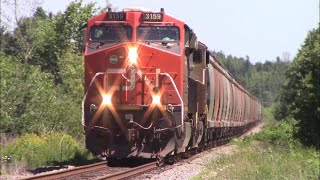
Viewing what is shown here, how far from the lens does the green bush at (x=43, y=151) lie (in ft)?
57.9

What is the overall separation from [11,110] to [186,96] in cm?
1335

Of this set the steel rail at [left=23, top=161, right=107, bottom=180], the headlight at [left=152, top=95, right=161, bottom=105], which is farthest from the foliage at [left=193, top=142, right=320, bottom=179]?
the steel rail at [left=23, top=161, right=107, bottom=180]

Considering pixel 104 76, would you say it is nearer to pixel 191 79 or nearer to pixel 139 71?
pixel 139 71

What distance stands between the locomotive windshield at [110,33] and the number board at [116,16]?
213mm

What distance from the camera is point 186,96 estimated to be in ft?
50.0

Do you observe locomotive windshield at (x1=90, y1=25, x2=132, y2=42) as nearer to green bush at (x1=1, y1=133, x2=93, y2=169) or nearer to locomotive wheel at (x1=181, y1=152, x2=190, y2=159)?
green bush at (x1=1, y1=133, x2=93, y2=169)

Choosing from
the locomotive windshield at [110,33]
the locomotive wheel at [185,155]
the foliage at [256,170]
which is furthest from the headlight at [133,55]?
the locomotive wheel at [185,155]

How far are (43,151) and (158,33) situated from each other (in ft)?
20.8

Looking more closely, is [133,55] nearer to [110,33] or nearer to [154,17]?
[110,33]

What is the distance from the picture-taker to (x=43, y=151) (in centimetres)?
1856

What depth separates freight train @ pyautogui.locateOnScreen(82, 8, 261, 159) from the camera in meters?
14.1

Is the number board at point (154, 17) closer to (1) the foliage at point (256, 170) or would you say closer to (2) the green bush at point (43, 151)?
(1) the foliage at point (256, 170)

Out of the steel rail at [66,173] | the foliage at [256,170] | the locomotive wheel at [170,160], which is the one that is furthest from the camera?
the locomotive wheel at [170,160]

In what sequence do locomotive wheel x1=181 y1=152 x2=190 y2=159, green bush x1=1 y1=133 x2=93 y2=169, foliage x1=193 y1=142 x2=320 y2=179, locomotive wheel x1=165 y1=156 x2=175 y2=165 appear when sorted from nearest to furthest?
1. foliage x1=193 y1=142 x2=320 y2=179
2. locomotive wheel x1=165 y1=156 x2=175 y2=165
3. green bush x1=1 y1=133 x2=93 y2=169
4. locomotive wheel x1=181 y1=152 x2=190 y2=159
